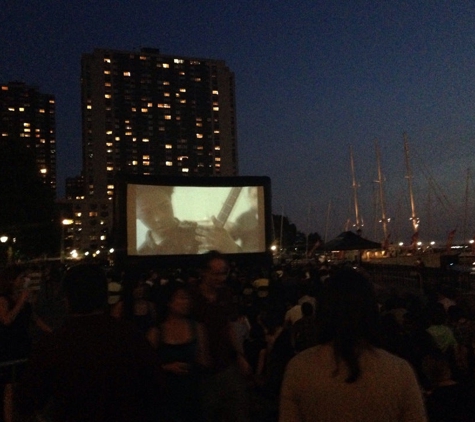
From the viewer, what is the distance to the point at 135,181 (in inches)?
666

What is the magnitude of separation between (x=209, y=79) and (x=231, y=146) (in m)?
15.5

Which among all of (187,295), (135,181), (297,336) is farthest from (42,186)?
(187,295)

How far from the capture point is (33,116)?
6344 inches

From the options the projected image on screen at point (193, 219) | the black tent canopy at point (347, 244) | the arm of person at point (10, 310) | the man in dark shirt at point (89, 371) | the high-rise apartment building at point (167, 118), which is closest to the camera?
the man in dark shirt at point (89, 371)

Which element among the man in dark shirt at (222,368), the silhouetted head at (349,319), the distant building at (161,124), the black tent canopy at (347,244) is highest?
the distant building at (161,124)

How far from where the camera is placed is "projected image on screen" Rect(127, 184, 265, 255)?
1698cm

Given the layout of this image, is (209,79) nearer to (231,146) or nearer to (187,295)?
(231,146)

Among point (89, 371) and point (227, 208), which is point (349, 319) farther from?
point (227, 208)

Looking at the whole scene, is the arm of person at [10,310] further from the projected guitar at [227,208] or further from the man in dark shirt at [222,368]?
the projected guitar at [227,208]

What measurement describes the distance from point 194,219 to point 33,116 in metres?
155

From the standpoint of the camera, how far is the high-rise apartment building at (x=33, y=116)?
15488 cm

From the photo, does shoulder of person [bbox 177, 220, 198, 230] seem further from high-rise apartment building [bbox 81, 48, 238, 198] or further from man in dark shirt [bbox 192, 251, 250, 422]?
high-rise apartment building [bbox 81, 48, 238, 198]

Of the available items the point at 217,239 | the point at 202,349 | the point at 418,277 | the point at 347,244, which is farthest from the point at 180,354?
the point at 418,277

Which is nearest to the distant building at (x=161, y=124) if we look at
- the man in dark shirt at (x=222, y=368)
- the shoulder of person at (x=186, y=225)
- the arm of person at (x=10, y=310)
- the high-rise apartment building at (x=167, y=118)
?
the high-rise apartment building at (x=167, y=118)
